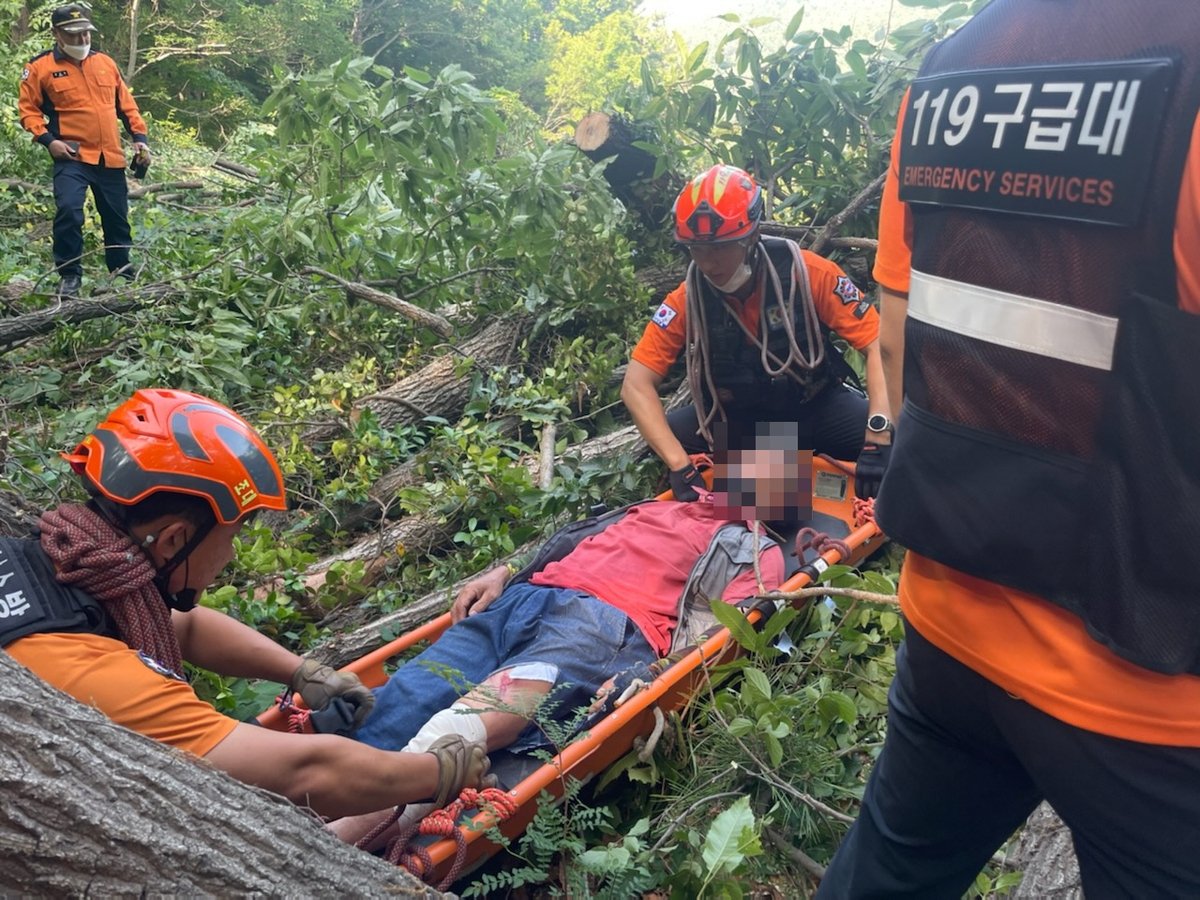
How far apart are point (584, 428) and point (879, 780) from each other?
3.81m

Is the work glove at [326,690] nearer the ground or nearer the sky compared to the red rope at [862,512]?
nearer the sky

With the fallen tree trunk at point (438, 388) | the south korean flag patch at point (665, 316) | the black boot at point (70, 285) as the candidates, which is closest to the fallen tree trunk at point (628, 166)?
the fallen tree trunk at point (438, 388)

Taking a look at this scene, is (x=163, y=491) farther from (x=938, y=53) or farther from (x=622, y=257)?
(x=622, y=257)

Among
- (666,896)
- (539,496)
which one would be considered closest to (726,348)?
(539,496)

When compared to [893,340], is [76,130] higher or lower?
higher

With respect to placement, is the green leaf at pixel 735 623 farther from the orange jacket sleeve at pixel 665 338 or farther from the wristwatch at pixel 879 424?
the orange jacket sleeve at pixel 665 338

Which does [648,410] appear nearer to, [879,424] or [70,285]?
[879,424]

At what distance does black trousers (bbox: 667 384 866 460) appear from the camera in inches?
165

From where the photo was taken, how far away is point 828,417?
426 centimetres

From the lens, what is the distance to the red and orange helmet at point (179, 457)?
196cm

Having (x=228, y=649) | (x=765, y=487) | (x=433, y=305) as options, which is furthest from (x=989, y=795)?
(x=433, y=305)

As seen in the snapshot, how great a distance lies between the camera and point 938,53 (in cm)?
133

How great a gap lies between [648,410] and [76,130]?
504cm

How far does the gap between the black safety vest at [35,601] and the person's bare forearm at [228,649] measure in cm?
63
